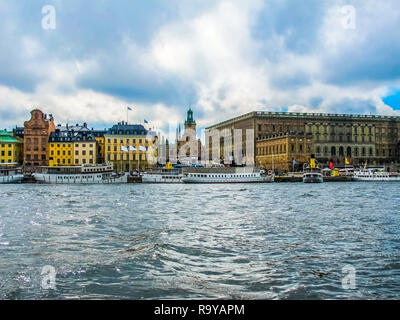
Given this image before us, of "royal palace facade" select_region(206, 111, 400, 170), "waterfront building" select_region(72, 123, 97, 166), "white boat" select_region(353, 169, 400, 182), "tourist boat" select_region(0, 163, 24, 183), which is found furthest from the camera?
"royal palace facade" select_region(206, 111, 400, 170)

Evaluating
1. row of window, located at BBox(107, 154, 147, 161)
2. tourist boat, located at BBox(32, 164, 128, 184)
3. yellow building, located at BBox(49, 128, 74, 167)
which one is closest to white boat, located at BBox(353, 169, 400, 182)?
tourist boat, located at BBox(32, 164, 128, 184)

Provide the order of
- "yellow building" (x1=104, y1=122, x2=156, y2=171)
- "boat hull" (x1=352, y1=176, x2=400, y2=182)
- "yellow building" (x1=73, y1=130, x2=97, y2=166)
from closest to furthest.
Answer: "boat hull" (x1=352, y1=176, x2=400, y2=182) → "yellow building" (x1=73, y1=130, x2=97, y2=166) → "yellow building" (x1=104, y1=122, x2=156, y2=171)

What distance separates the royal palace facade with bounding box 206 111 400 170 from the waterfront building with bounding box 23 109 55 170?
206ft

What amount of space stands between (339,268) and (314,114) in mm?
136495

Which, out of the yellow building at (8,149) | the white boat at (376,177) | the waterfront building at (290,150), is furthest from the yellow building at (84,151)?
the white boat at (376,177)

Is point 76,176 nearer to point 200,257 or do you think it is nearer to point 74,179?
point 74,179

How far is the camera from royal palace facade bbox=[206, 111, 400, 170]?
457 ft

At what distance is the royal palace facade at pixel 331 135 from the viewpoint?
5487 inches

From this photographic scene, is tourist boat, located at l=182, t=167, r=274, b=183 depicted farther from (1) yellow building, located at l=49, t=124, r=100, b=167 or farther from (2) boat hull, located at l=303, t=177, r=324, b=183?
(1) yellow building, located at l=49, t=124, r=100, b=167

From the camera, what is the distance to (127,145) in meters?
129

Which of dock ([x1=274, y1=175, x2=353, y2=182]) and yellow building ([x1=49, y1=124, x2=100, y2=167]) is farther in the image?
yellow building ([x1=49, y1=124, x2=100, y2=167])

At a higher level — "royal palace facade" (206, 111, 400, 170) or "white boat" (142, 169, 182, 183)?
"royal palace facade" (206, 111, 400, 170)

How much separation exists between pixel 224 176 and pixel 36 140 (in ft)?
194
